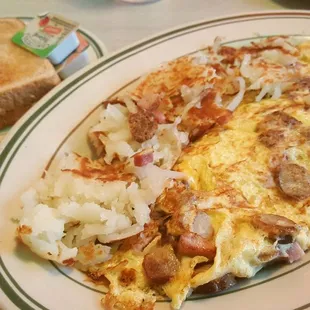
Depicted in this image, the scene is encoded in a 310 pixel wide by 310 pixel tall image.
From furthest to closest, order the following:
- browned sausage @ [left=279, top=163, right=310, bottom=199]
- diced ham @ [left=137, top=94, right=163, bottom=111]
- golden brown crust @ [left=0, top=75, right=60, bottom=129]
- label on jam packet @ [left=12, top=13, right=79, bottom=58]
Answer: label on jam packet @ [left=12, top=13, right=79, bottom=58]
golden brown crust @ [left=0, top=75, right=60, bottom=129]
diced ham @ [left=137, top=94, right=163, bottom=111]
browned sausage @ [left=279, top=163, right=310, bottom=199]

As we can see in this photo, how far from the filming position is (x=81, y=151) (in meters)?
2.13

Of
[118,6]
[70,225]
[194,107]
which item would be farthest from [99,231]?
[118,6]

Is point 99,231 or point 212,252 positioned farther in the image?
point 99,231

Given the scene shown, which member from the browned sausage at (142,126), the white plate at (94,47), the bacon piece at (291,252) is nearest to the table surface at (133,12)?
the white plate at (94,47)

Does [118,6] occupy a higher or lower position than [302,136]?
lower

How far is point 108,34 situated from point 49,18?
401mm

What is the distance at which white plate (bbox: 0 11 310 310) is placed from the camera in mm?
1492

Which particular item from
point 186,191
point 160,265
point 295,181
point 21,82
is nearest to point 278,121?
point 295,181

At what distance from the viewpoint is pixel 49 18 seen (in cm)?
289

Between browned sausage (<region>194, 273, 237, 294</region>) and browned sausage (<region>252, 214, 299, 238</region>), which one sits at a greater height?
browned sausage (<region>252, 214, 299, 238</region>)

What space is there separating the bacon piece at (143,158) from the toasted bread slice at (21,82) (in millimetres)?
983

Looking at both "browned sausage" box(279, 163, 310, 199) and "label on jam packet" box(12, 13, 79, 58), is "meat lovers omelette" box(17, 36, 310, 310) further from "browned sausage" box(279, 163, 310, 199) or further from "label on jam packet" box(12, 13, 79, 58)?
"label on jam packet" box(12, 13, 79, 58)

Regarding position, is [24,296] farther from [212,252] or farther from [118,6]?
[118,6]

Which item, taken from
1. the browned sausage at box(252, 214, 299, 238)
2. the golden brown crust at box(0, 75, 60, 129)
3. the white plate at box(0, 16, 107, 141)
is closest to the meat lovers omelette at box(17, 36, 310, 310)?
the browned sausage at box(252, 214, 299, 238)
